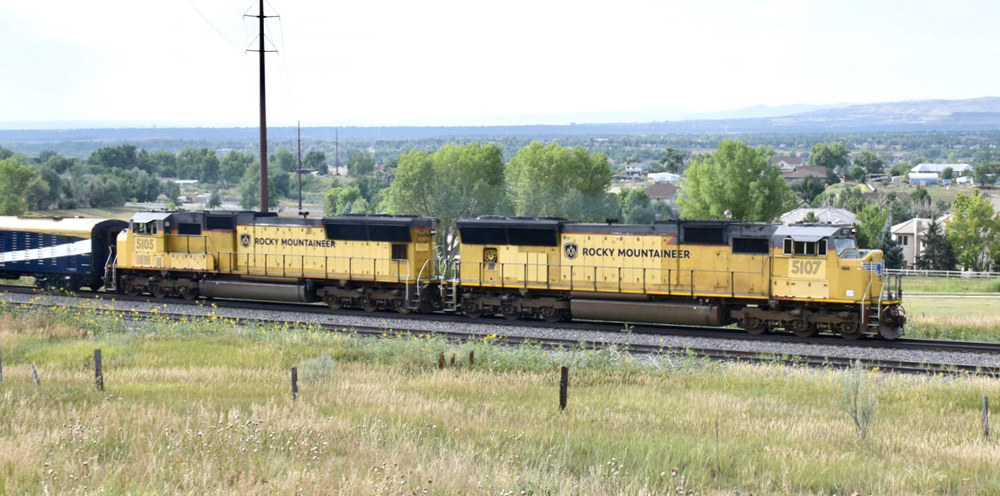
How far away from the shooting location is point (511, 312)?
82.6ft

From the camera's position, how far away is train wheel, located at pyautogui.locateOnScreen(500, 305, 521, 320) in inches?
989

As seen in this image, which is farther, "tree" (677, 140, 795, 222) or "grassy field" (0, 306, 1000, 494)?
"tree" (677, 140, 795, 222)

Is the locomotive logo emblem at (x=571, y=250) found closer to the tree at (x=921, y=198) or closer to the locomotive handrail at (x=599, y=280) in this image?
the locomotive handrail at (x=599, y=280)

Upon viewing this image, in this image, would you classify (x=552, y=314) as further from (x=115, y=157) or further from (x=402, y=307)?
(x=115, y=157)

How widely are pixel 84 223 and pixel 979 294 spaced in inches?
1664

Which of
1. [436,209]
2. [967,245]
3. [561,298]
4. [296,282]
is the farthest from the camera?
[967,245]

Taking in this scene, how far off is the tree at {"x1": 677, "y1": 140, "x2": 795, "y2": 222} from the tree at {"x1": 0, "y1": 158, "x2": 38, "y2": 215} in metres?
48.4

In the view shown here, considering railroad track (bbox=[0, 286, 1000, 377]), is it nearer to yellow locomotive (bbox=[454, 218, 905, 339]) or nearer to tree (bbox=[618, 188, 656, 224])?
yellow locomotive (bbox=[454, 218, 905, 339])

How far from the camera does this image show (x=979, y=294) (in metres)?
48.4

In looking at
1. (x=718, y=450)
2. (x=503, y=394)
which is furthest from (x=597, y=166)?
(x=718, y=450)

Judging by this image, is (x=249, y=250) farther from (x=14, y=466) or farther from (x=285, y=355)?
(x=14, y=466)

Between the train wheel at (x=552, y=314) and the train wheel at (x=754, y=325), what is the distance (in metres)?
4.82

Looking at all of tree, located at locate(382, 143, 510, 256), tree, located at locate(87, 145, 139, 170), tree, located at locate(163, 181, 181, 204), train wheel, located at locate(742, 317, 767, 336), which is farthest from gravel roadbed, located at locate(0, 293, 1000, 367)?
tree, located at locate(87, 145, 139, 170)

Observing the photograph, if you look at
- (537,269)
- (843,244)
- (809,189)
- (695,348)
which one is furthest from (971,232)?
(809,189)
